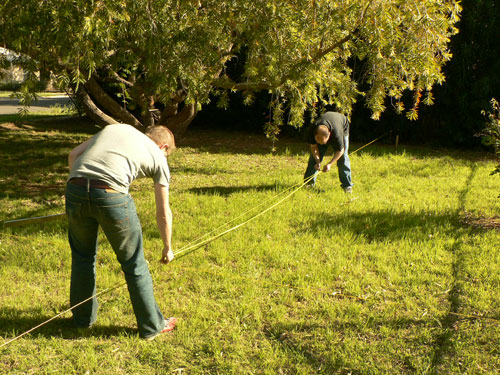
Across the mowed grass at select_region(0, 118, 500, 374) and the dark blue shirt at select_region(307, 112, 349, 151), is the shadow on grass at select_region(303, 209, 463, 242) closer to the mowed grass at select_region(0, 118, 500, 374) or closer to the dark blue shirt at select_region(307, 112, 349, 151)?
the mowed grass at select_region(0, 118, 500, 374)

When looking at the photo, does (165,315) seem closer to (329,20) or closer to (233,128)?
(329,20)

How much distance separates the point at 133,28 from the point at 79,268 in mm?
3122

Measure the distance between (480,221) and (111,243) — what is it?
179 inches

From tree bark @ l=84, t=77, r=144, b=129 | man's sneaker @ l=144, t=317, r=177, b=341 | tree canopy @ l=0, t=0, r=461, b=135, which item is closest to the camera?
man's sneaker @ l=144, t=317, r=177, b=341

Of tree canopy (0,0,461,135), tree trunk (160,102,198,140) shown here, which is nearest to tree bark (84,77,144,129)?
tree trunk (160,102,198,140)

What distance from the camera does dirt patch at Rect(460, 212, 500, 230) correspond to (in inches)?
219

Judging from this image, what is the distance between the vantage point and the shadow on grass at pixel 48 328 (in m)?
3.43

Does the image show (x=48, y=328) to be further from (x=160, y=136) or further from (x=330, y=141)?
(x=330, y=141)

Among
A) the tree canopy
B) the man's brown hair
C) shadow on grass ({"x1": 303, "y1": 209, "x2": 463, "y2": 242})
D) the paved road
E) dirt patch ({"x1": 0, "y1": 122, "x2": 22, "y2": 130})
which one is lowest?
the paved road

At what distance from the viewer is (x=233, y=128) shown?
14.4 metres

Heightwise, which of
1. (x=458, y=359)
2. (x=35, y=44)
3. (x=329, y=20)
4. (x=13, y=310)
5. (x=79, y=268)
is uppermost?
(x=329, y=20)

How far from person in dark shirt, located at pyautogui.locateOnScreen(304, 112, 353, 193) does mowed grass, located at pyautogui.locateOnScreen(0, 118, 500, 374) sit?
31cm

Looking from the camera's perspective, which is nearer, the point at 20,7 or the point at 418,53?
the point at 20,7

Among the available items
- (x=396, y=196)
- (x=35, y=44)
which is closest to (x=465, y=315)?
(x=396, y=196)
